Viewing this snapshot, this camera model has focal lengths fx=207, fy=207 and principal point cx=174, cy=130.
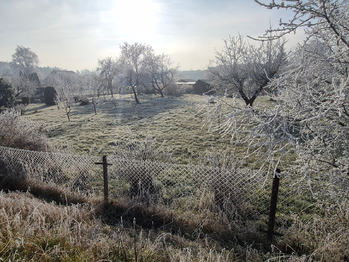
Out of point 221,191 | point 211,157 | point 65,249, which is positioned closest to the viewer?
point 65,249

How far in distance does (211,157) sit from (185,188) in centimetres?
79

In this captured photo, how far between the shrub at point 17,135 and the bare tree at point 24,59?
187 feet

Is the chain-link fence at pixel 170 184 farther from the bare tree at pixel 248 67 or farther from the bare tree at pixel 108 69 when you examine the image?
the bare tree at pixel 108 69

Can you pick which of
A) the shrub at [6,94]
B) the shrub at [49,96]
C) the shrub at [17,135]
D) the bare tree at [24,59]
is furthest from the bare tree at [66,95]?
the bare tree at [24,59]

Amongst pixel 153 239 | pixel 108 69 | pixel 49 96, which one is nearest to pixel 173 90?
pixel 108 69

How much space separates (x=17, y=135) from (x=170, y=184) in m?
4.66

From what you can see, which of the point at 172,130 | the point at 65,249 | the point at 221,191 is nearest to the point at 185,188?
the point at 221,191

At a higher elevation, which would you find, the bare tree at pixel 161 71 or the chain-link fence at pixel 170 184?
the bare tree at pixel 161 71

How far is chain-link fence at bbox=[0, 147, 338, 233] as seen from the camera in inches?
136

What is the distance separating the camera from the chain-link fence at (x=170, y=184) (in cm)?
346

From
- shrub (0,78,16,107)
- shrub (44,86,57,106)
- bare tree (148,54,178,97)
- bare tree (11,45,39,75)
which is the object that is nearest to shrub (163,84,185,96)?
bare tree (148,54,178,97)

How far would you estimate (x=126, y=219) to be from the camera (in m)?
3.32

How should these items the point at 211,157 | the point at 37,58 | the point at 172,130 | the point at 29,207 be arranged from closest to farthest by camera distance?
the point at 29,207 < the point at 211,157 < the point at 172,130 < the point at 37,58

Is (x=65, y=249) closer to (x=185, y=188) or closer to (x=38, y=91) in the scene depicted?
(x=185, y=188)
